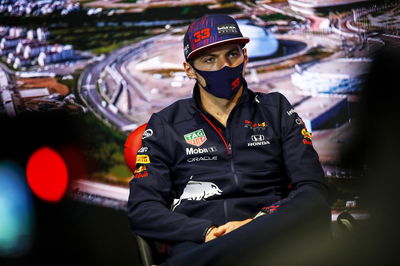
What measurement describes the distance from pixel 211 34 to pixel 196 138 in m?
0.46

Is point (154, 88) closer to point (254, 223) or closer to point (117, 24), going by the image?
point (117, 24)

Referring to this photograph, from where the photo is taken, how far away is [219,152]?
212 cm

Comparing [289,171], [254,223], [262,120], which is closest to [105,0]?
[262,120]

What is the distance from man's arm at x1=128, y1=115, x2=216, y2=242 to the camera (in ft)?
6.14

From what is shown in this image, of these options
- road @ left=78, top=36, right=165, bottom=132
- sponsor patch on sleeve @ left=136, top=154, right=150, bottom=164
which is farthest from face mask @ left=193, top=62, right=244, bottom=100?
road @ left=78, top=36, right=165, bottom=132

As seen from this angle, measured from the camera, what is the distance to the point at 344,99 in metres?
3.21

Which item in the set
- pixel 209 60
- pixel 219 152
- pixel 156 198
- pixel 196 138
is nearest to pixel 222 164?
pixel 219 152

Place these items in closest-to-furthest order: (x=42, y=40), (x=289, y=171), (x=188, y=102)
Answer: (x=289, y=171)
(x=188, y=102)
(x=42, y=40)

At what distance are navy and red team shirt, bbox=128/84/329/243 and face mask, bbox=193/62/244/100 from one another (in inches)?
3.3

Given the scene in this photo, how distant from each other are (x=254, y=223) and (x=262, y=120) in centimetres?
82

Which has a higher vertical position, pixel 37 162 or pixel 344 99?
pixel 344 99

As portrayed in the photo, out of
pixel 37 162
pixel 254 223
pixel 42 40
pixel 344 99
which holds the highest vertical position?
pixel 42 40

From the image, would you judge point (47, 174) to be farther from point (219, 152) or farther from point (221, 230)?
point (221, 230)

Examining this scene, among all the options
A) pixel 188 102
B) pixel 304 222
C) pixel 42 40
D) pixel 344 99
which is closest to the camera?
pixel 304 222
